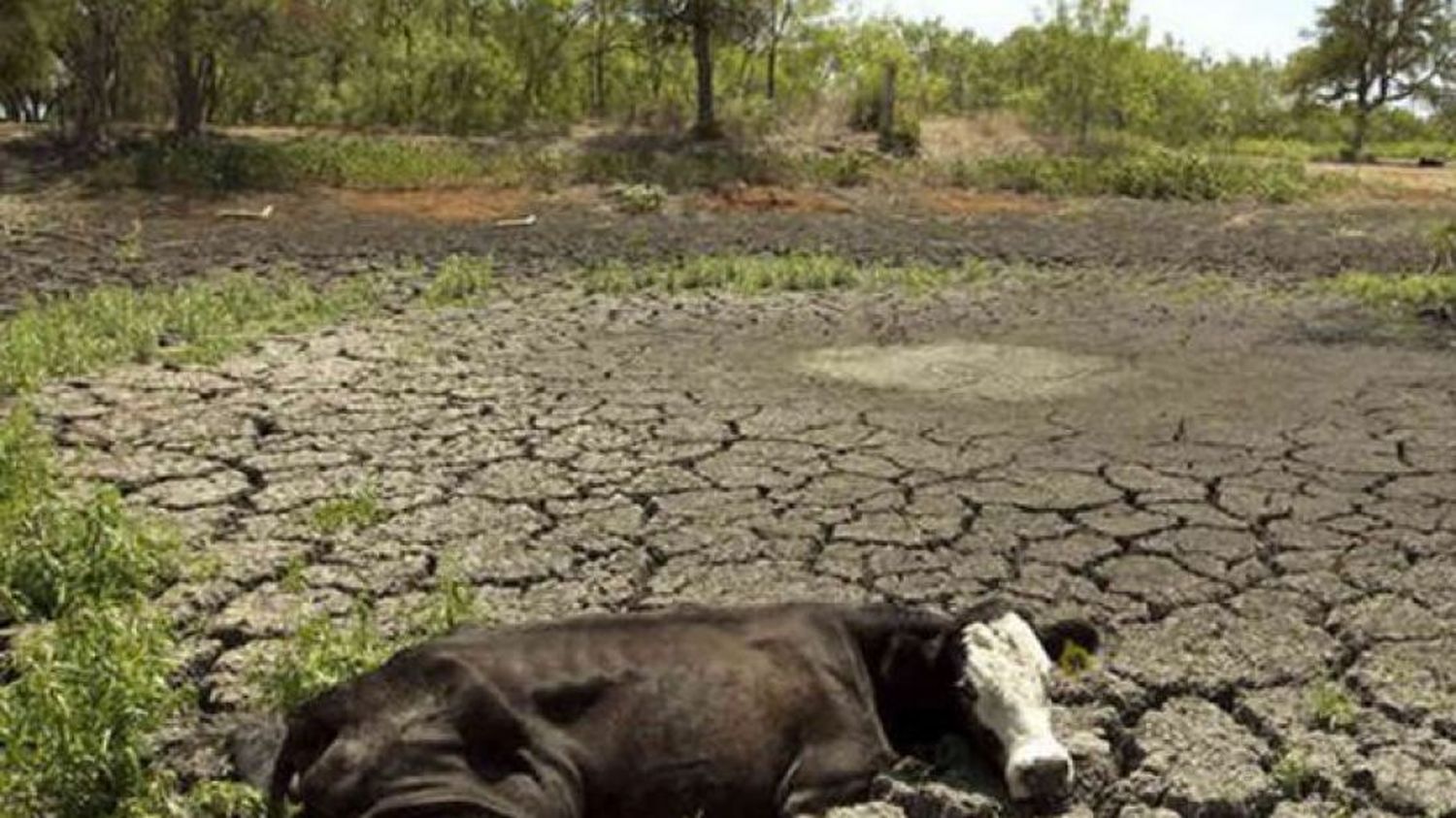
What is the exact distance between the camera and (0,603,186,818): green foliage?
11.8ft

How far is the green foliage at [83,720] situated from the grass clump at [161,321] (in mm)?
4391

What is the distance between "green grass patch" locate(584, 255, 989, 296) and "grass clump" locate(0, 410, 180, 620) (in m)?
6.96

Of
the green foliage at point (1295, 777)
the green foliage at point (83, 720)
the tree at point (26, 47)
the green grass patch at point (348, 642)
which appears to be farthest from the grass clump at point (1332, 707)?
the tree at point (26, 47)

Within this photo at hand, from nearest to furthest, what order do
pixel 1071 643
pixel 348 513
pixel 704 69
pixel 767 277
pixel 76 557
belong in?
pixel 1071 643 < pixel 76 557 < pixel 348 513 < pixel 767 277 < pixel 704 69

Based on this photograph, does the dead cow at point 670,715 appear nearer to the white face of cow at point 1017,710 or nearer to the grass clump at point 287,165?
the white face of cow at point 1017,710

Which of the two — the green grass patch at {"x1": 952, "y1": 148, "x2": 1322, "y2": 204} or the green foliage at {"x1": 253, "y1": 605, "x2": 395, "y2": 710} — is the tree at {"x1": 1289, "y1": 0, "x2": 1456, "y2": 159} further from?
the green foliage at {"x1": 253, "y1": 605, "x2": 395, "y2": 710}

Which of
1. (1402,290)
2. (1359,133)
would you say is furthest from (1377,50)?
(1402,290)

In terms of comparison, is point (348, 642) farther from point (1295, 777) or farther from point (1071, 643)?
point (1295, 777)

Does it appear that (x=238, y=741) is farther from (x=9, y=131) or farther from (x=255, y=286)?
(x=9, y=131)

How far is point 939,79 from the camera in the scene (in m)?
42.3

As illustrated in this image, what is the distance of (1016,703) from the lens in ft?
12.0

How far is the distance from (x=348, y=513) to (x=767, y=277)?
23.2ft

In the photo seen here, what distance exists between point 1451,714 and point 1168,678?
774 millimetres

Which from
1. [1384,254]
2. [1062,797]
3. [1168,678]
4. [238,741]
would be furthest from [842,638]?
[1384,254]
